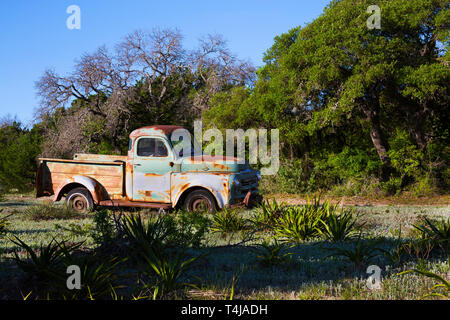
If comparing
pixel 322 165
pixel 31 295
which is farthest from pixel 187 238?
pixel 322 165

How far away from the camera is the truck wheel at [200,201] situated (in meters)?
9.58

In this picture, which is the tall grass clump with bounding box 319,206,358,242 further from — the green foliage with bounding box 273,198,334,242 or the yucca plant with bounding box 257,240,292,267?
the yucca plant with bounding box 257,240,292,267

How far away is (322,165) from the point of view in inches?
620

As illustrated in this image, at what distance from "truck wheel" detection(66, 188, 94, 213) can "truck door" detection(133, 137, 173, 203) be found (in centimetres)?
134

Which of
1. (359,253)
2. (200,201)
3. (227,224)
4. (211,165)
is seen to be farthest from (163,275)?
(211,165)

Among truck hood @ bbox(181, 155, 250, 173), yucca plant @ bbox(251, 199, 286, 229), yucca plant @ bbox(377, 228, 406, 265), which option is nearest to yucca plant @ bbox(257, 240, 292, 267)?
yucca plant @ bbox(377, 228, 406, 265)

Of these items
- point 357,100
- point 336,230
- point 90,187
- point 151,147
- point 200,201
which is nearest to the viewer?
point 336,230

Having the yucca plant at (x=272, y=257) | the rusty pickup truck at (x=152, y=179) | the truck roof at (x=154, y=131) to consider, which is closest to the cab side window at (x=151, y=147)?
the rusty pickup truck at (x=152, y=179)

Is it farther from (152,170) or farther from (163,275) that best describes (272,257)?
(152,170)

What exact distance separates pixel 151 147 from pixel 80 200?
2.43 metres

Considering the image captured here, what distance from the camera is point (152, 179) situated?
10.1 metres

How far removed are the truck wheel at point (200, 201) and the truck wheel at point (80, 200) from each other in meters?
2.71
